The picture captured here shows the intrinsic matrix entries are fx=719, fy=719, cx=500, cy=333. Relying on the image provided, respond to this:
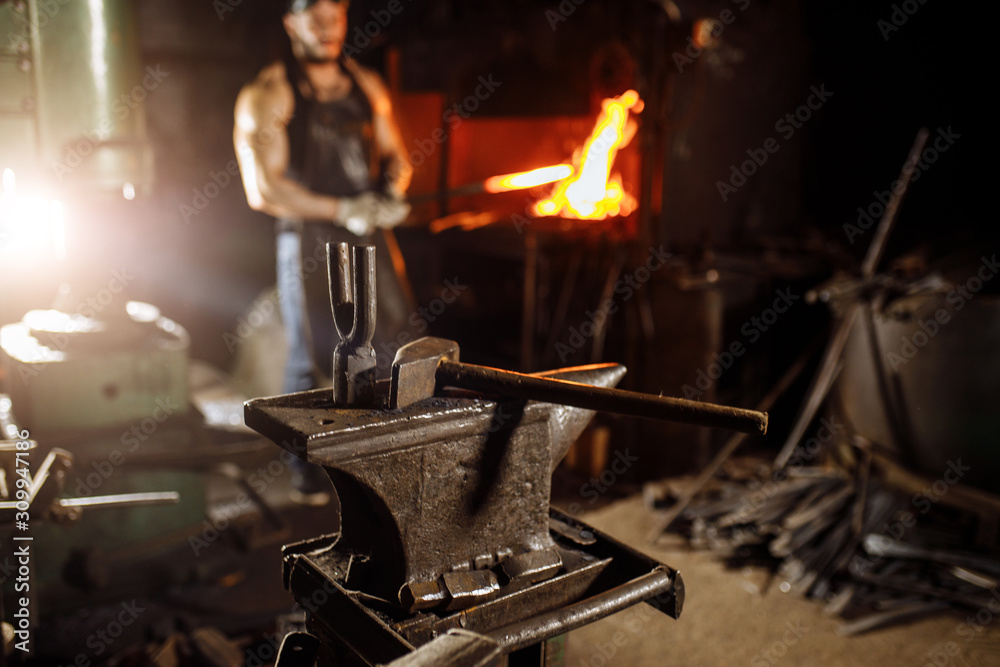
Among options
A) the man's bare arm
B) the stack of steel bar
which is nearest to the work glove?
the man's bare arm

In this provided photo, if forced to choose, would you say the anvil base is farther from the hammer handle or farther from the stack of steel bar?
the stack of steel bar

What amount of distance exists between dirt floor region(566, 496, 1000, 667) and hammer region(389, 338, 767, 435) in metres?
1.96

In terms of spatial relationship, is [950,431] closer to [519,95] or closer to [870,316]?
[870,316]

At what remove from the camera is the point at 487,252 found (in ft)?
18.7

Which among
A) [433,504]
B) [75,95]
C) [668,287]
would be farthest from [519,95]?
[433,504]

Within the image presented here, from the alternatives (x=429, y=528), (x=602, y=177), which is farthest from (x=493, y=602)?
(x=602, y=177)

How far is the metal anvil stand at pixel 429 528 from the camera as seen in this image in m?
1.34

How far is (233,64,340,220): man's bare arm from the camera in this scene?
421 centimetres

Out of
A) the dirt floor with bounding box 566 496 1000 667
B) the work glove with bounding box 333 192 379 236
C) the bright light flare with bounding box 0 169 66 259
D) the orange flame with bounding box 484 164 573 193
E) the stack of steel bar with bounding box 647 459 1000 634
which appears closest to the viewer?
the bright light flare with bounding box 0 169 66 259

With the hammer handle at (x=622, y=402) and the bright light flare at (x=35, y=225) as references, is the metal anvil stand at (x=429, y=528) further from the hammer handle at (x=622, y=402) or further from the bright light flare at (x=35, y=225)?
the bright light flare at (x=35, y=225)

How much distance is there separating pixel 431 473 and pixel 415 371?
0.21 metres

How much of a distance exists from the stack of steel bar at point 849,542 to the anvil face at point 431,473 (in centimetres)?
241

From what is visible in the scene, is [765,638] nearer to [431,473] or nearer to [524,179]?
[431,473]

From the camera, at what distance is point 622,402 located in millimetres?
1373
